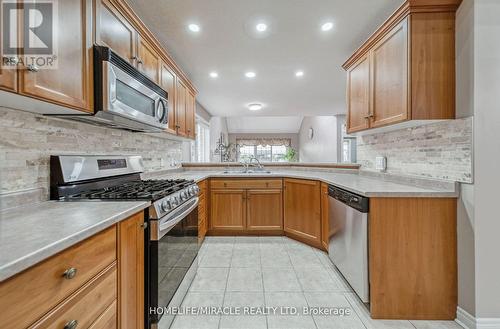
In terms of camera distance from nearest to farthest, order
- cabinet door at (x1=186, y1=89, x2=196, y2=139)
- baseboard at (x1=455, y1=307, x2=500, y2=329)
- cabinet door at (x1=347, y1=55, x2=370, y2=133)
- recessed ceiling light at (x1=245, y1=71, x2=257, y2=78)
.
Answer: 1. baseboard at (x1=455, y1=307, x2=500, y2=329)
2. cabinet door at (x1=347, y1=55, x2=370, y2=133)
3. cabinet door at (x1=186, y1=89, x2=196, y2=139)
4. recessed ceiling light at (x1=245, y1=71, x2=257, y2=78)

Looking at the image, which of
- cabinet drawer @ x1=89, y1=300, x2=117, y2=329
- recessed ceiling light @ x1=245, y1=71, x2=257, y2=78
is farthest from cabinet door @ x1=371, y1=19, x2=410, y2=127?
cabinet drawer @ x1=89, y1=300, x2=117, y2=329

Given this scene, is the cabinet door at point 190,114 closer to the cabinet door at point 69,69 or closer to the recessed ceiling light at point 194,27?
the recessed ceiling light at point 194,27

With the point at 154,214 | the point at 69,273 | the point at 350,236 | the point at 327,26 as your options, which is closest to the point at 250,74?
the point at 327,26

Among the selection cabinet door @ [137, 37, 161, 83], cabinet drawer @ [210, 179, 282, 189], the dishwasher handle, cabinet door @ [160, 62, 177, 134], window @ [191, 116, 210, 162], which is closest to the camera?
the dishwasher handle

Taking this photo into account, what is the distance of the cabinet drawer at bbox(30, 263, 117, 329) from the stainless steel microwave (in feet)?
2.98

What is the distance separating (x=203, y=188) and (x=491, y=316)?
274 cm

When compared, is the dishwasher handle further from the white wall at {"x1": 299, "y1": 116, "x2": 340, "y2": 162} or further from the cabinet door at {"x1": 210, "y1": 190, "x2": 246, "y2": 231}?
the white wall at {"x1": 299, "y1": 116, "x2": 340, "y2": 162}

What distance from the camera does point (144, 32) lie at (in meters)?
1.95

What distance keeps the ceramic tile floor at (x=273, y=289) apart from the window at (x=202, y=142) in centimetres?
317

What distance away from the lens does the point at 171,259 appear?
1545 mm

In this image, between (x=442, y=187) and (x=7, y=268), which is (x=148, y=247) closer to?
(x=7, y=268)

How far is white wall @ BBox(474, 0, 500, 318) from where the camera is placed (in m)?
1.51

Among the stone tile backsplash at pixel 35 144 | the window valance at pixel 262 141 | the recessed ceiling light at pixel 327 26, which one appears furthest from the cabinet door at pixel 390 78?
the window valance at pixel 262 141

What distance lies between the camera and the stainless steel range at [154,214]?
1.33 meters
